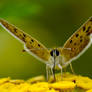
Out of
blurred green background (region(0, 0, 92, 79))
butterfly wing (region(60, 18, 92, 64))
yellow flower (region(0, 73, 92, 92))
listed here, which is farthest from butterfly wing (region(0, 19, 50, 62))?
blurred green background (region(0, 0, 92, 79))

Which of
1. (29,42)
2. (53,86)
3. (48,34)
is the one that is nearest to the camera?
(53,86)

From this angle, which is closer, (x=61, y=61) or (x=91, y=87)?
(x=91, y=87)

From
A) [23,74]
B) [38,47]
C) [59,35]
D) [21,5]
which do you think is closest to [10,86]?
[38,47]

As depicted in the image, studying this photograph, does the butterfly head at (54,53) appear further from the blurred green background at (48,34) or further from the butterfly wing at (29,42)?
the blurred green background at (48,34)

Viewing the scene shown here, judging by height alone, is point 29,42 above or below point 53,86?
above

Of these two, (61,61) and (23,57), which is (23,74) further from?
(61,61)

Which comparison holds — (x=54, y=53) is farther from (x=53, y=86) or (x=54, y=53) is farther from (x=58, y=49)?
(x=53, y=86)

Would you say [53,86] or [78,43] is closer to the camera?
[53,86]

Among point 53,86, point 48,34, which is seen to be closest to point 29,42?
point 53,86
